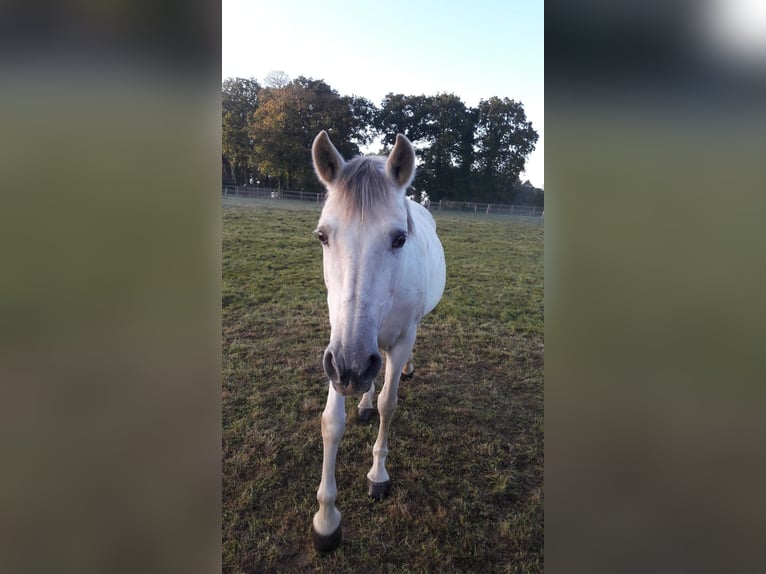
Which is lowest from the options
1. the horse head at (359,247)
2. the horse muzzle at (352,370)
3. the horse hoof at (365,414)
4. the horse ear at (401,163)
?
the horse hoof at (365,414)

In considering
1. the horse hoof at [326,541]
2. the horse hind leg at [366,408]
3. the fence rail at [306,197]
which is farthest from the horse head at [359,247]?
the horse hind leg at [366,408]

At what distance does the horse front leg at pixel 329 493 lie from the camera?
1772 millimetres

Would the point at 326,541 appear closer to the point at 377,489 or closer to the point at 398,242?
the point at 377,489

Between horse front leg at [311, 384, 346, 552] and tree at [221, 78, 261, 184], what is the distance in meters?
1.52

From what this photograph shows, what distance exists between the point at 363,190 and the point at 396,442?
2009mm

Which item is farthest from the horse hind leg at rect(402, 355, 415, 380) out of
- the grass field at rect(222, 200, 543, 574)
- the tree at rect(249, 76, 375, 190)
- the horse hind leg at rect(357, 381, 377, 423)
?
the tree at rect(249, 76, 375, 190)

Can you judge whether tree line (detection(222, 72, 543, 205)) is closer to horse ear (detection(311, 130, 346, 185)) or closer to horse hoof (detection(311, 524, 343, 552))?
horse ear (detection(311, 130, 346, 185))

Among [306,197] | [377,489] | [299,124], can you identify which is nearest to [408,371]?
[377,489]

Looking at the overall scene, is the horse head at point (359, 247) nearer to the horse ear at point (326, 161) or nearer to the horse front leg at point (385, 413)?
the horse ear at point (326, 161)

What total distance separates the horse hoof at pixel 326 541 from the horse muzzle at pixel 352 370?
1.01 meters
